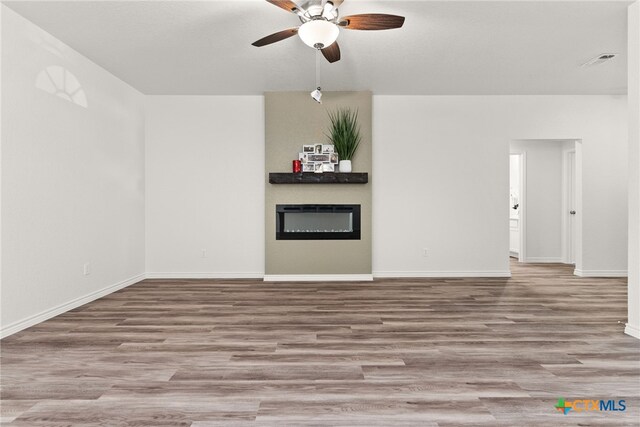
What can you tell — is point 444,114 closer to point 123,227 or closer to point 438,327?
point 438,327

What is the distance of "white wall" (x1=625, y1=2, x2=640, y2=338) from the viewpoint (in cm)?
312

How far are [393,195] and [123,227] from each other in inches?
146

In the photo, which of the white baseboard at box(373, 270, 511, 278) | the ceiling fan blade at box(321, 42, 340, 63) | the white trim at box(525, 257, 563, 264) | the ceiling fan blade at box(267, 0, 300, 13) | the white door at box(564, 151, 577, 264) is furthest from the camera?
the white trim at box(525, 257, 563, 264)

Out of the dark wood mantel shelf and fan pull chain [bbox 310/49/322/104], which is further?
the dark wood mantel shelf

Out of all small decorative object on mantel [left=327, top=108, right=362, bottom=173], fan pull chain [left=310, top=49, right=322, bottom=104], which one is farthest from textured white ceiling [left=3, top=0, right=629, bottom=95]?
small decorative object on mantel [left=327, top=108, right=362, bottom=173]

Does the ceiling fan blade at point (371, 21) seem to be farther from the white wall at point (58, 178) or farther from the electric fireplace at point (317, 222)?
the electric fireplace at point (317, 222)

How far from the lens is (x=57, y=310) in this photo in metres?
3.80

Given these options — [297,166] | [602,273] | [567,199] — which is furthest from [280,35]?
[567,199]

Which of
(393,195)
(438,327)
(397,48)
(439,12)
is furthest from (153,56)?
(438,327)

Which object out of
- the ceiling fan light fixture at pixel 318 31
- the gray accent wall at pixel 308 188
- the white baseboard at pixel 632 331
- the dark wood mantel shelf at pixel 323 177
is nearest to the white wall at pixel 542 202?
the gray accent wall at pixel 308 188

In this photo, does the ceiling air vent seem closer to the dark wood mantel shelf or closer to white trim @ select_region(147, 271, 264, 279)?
the dark wood mantel shelf

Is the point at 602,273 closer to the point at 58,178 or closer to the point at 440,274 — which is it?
the point at 440,274

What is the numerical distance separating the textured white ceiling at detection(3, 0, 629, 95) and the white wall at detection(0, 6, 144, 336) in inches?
12.4

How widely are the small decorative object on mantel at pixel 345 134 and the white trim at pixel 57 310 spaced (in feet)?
10.7
